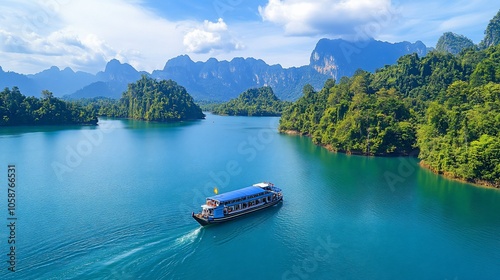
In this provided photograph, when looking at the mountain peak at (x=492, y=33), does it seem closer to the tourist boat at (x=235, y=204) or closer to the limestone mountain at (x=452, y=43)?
the limestone mountain at (x=452, y=43)

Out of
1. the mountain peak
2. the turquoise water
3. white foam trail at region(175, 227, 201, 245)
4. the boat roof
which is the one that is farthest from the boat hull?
the mountain peak

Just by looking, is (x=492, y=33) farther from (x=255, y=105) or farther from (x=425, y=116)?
(x=255, y=105)

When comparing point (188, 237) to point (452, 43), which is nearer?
point (188, 237)

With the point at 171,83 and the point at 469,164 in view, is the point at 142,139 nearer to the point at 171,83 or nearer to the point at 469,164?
the point at 469,164

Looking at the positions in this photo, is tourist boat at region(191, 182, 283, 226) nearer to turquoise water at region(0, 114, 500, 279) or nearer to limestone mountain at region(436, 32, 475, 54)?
turquoise water at region(0, 114, 500, 279)

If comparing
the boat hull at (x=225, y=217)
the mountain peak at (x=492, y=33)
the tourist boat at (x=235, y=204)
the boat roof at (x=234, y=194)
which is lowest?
the boat hull at (x=225, y=217)

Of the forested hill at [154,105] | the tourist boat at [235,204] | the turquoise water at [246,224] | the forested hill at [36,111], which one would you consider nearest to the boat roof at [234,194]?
the tourist boat at [235,204]

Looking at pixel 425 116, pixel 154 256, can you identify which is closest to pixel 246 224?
pixel 154 256
